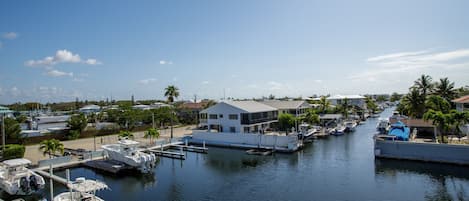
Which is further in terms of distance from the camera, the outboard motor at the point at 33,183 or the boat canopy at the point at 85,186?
the outboard motor at the point at 33,183

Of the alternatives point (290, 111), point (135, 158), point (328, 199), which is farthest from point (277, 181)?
point (290, 111)

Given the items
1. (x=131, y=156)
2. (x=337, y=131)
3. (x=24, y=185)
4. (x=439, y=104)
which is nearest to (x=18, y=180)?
(x=24, y=185)

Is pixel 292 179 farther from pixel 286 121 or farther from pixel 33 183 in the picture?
pixel 286 121

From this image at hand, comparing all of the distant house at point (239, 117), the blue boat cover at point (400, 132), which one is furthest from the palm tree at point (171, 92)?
the blue boat cover at point (400, 132)

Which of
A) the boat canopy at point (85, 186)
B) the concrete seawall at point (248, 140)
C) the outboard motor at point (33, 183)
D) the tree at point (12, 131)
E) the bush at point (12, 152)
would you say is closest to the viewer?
the boat canopy at point (85, 186)

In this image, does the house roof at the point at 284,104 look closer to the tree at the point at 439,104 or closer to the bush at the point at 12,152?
the tree at the point at 439,104
